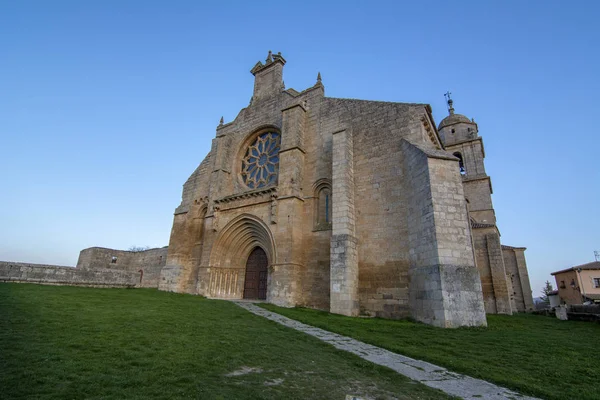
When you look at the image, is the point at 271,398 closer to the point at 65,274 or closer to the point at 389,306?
the point at 389,306

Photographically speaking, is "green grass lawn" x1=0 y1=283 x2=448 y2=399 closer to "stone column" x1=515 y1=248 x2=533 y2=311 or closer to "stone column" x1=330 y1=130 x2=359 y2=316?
"stone column" x1=330 y1=130 x2=359 y2=316

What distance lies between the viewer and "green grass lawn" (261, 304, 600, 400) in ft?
11.7

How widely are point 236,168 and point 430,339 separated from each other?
13486 mm

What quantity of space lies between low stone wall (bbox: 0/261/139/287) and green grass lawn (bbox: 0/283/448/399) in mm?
7977

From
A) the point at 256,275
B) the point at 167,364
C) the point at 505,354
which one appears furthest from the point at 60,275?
the point at 505,354

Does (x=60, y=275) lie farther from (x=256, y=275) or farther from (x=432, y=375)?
(x=432, y=375)

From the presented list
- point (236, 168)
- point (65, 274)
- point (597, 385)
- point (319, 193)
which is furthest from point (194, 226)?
point (597, 385)

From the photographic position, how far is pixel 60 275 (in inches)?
512

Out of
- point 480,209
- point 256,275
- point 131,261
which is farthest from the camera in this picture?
point 131,261

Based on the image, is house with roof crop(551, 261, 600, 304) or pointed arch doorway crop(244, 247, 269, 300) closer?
pointed arch doorway crop(244, 247, 269, 300)

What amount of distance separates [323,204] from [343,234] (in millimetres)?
2480

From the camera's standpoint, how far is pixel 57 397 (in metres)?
2.33

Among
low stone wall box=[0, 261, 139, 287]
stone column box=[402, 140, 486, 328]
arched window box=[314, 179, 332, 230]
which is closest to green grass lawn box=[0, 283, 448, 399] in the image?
stone column box=[402, 140, 486, 328]

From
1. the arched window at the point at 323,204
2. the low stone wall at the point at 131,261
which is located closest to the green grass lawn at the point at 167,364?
the arched window at the point at 323,204
